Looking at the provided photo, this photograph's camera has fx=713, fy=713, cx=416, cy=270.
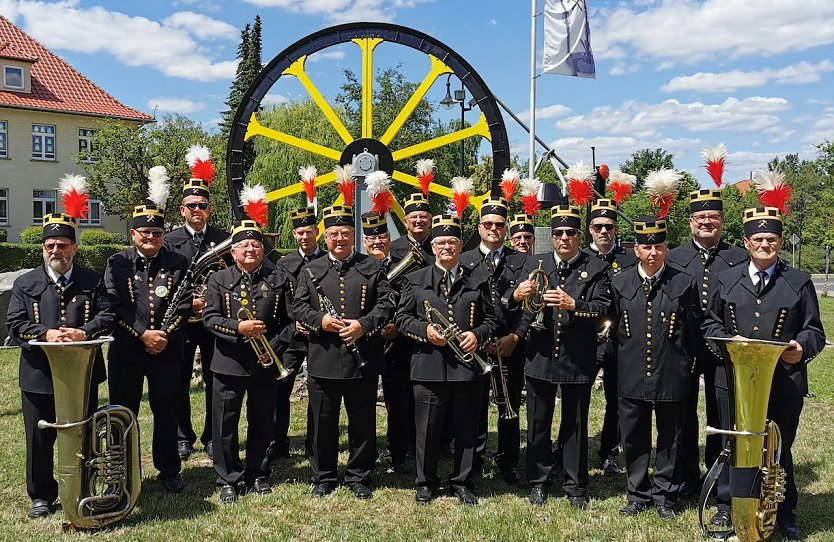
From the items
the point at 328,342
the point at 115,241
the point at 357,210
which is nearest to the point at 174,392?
the point at 328,342

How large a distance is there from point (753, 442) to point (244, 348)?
126 inches

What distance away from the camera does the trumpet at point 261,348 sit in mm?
4805

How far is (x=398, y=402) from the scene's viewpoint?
18.9 ft

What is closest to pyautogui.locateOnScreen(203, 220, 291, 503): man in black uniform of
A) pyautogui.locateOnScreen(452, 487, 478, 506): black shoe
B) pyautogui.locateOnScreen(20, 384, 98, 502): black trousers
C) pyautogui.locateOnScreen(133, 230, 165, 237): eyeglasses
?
pyautogui.locateOnScreen(133, 230, 165, 237): eyeglasses

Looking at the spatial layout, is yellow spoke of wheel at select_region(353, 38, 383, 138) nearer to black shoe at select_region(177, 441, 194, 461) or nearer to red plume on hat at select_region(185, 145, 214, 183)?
red plume on hat at select_region(185, 145, 214, 183)

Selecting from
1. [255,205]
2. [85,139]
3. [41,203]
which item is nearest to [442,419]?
[255,205]

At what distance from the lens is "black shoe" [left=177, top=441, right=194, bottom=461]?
5887 mm

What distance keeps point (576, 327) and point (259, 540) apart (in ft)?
7.93

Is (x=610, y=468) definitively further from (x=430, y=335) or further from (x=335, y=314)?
(x=335, y=314)

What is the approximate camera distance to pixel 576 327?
480 centimetres

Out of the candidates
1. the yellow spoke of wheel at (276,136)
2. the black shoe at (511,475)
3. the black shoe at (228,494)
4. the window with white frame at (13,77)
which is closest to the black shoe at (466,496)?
the black shoe at (511,475)

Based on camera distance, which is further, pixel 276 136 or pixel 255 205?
pixel 276 136

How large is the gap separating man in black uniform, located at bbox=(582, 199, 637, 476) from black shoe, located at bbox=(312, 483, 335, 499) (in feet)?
7.22

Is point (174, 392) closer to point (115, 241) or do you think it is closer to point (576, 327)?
Result: point (576, 327)
